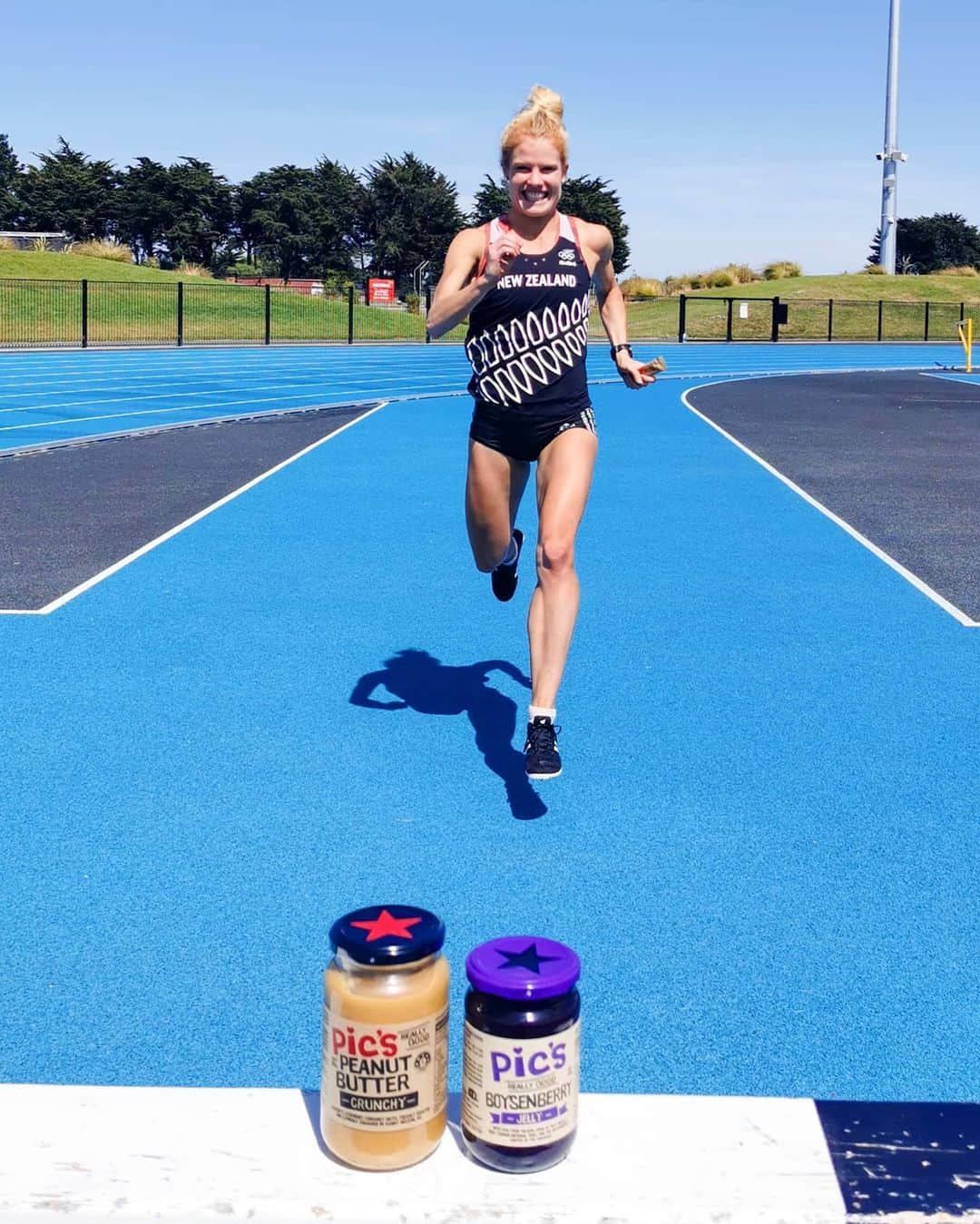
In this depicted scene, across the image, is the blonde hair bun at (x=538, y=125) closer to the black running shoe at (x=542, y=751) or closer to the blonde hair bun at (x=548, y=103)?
the blonde hair bun at (x=548, y=103)

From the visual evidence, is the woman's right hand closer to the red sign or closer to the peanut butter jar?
the peanut butter jar

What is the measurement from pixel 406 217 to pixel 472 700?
9823 cm

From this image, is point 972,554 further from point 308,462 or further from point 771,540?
point 308,462

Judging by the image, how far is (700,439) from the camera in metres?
19.2

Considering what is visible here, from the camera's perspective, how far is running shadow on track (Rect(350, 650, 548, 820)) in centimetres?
546

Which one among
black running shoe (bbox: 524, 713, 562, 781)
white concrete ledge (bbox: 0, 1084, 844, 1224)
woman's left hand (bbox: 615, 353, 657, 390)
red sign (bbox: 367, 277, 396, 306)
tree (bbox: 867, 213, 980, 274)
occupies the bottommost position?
white concrete ledge (bbox: 0, 1084, 844, 1224)

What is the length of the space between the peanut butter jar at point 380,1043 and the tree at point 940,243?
99775mm

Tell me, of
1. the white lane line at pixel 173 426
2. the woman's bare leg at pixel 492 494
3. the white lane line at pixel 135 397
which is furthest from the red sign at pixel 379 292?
the woman's bare leg at pixel 492 494

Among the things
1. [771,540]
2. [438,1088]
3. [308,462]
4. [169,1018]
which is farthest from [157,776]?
[308,462]

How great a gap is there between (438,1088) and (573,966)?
326 mm

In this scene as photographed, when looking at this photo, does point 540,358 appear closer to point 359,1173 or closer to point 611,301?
point 611,301

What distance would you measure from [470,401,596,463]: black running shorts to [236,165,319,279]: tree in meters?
90.7

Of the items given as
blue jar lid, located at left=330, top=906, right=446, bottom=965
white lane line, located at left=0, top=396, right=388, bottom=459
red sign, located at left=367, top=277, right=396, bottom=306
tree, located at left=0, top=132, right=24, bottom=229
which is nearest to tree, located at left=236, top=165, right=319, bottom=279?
tree, located at left=0, top=132, right=24, bottom=229

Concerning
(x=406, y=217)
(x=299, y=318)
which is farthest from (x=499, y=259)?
(x=406, y=217)
